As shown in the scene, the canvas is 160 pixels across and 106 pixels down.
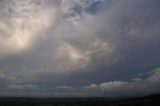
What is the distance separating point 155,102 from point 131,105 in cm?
1712

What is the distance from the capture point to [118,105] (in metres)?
164

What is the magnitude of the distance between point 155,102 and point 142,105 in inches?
451

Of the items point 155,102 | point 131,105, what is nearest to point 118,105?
point 131,105

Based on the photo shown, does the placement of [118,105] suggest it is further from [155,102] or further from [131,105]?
[155,102]

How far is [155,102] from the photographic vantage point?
160 m

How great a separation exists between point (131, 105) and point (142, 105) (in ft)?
26.9

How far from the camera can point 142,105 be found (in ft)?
509

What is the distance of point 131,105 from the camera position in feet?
525

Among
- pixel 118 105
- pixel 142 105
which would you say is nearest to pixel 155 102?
pixel 142 105

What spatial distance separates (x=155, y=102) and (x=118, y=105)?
85.7ft

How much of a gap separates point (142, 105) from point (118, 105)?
58.1 feet

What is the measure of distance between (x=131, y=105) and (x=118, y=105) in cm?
958

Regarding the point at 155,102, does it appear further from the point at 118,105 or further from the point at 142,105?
the point at 118,105
